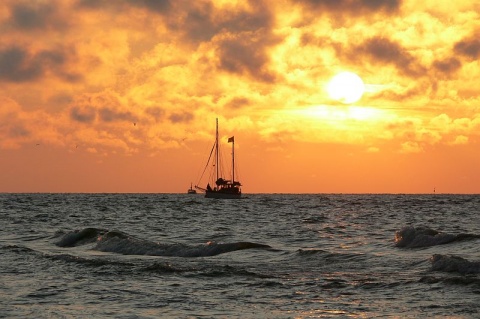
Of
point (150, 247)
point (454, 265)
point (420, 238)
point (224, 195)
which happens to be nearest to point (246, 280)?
point (454, 265)

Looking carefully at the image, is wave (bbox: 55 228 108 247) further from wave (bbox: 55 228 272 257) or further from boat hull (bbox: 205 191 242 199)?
boat hull (bbox: 205 191 242 199)

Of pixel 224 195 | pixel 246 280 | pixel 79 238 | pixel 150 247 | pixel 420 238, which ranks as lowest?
pixel 246 280

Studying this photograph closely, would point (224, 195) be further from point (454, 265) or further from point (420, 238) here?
point (454, 265)

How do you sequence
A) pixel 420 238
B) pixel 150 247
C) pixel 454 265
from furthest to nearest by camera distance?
pixel 150 247 → pixel 420 238 → pixel 454 265

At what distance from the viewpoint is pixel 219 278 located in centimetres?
2347

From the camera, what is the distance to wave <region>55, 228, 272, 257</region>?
3331 cm

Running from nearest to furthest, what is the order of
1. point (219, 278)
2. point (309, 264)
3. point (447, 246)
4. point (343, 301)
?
point (343, 301) → point (219, 278) → point (309, 264) → point (447, 246)

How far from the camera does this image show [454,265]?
2353cm

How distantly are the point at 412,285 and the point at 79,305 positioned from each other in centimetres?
1006

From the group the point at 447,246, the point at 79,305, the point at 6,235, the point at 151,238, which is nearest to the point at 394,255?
the point at 447,246

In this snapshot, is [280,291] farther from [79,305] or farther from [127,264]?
[127,264]

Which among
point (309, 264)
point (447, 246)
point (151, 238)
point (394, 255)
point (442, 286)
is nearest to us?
point (442, 286)

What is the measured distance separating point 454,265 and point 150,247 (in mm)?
17185

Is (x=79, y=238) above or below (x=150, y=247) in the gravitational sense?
above
